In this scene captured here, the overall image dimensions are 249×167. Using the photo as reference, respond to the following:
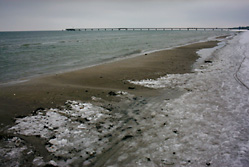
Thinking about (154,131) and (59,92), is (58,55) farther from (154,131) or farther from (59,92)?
(154,131)

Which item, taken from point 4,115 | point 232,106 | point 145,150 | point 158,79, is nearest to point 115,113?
point 145,150

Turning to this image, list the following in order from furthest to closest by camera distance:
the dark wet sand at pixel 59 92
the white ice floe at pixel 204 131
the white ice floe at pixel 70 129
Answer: the dark wet sand at pixel 59 92
the white ice floe at pixel 70 129
the white ice floe at pixel 204 131

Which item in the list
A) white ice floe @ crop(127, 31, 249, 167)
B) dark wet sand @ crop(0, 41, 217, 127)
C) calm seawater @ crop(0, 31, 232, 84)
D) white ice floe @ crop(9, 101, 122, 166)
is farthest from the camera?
calm seawater @ crop(0, 31, 232, 84)

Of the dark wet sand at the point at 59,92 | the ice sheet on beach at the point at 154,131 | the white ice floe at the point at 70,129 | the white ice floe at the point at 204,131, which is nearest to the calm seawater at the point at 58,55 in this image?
the dark wet sand at the point at 59,92

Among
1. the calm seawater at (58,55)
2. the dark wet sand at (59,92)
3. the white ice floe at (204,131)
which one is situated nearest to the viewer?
the white ice floe at (204,131)

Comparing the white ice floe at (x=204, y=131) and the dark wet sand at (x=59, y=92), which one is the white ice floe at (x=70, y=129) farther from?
the white ice floe at (x=204, y=131)

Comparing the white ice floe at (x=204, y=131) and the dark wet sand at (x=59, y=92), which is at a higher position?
the dark wet sand at (x=59, y=92)

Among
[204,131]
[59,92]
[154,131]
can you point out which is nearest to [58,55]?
[59,92]

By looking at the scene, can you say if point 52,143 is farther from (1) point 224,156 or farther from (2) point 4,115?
(1) point 224,156

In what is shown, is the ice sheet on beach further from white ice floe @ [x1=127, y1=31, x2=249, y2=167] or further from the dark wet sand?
the dark wet sand

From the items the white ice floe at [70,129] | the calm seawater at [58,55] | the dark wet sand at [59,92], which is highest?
the calm seawater at [58,55]

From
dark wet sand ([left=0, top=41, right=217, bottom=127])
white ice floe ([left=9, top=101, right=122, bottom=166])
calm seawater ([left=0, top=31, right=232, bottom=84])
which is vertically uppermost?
calm seawater ([left=0, top=31, right=232, bottom=84])

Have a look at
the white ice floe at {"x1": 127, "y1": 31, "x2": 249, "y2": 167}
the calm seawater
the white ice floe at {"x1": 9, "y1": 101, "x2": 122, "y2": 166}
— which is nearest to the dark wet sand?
the white ice floe at {"x1": 9, "y1": 101, "x2": 122, "y2": 166}

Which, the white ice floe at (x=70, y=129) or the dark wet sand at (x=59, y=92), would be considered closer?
the white ice floe at (x=70, y=129)
